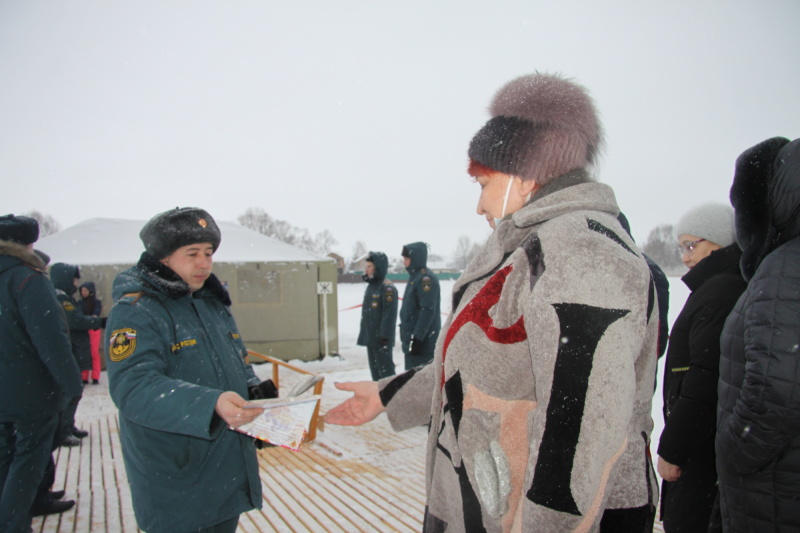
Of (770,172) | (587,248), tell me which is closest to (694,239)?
(770,172)

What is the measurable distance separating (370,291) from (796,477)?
18.3 ft

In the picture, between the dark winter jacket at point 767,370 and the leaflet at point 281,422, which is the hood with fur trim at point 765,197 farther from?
the leaflet at point 281,422

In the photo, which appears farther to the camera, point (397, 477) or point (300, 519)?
point (397, 477)

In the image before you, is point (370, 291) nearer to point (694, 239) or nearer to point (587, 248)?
point (694, 239)

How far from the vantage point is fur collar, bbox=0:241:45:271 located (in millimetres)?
2738

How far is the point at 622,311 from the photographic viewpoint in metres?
0.91

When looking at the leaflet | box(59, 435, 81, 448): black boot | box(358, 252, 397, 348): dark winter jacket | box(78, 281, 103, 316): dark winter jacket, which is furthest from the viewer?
box(78, 281, 103, 316): dark winter jacket

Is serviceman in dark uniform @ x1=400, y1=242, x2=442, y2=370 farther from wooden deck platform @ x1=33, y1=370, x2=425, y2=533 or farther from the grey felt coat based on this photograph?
the grey felt coat

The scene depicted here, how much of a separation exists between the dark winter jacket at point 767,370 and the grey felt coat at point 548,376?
0.63m

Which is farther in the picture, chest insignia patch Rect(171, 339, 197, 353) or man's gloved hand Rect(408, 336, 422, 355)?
man's gloved hand Rect(408, 336, 422, 355)

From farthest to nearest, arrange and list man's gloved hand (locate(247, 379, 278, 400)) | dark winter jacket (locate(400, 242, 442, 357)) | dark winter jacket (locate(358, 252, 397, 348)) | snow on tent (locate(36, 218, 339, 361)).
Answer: snow on tent (locate(36, 218, 339, 361)), dark winter jacket (locate(358, 252, 397, 348)), dark winter jacket (locate(400, 242, 442, 357)), man's gloved hand (locate(247, 379, 278, 400))

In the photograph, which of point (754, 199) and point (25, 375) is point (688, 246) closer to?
point (754, 199)

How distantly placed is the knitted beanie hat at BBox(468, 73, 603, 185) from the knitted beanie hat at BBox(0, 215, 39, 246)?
307 cm

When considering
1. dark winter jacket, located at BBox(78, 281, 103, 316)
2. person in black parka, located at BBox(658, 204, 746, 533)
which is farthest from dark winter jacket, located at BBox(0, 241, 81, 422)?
dark winter jacket, located at BBox(78, 281, 103, 316)
